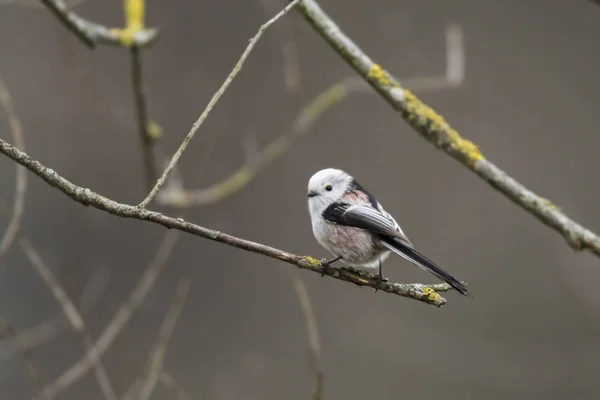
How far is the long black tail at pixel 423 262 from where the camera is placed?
0.92 meters

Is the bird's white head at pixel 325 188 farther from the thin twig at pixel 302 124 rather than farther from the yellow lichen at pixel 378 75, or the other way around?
the thin twig at pixel 302 124

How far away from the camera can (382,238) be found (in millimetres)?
1122

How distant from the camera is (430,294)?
1.01 meters

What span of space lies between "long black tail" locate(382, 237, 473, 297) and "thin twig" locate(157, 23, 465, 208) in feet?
3.19

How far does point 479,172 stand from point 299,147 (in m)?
1.13

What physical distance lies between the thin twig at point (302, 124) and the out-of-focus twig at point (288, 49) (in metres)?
0.13

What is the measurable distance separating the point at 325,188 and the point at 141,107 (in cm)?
78

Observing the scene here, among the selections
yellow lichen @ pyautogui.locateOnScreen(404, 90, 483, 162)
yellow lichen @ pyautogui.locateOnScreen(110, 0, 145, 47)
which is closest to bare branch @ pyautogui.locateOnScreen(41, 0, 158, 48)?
yellow lichen @ pyautogui.locateOnScreen(110, 0, 145, 47)

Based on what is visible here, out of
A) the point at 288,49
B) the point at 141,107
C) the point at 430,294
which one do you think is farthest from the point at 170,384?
the point at 288,49

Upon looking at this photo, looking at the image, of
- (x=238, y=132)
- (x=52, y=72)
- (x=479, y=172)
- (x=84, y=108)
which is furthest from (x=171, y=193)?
(x=479, y=172)

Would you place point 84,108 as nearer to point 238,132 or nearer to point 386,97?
point 238,132

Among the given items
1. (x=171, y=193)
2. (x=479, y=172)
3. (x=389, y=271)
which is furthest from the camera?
(x=389, y=271)

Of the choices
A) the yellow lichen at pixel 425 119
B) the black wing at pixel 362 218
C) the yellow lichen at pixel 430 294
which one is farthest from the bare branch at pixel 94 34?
the yellow lichen at pixel 430 294

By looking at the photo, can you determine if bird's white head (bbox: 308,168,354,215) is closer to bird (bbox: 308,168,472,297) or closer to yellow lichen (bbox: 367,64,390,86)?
bird (bbox: 308,168,472,297)
